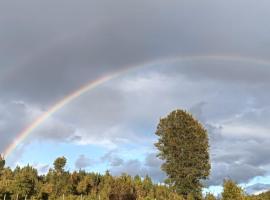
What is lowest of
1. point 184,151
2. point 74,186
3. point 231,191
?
point 231,191

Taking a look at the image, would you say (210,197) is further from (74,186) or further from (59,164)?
(59,164)

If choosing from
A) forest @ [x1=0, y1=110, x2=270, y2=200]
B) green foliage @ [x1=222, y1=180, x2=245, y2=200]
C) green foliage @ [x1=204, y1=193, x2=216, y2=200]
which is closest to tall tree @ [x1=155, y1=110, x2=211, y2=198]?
forest @ [x1=0, y1=110, x2=270, y2=200]

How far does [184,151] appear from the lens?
89.8 metres

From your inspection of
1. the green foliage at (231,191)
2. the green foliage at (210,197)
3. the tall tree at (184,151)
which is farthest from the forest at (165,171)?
the green foliage at (231,191)

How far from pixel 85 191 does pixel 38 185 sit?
10.5 meters

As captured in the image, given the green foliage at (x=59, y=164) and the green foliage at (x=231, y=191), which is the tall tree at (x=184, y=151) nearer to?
the green foliage at (x=59, y=164)

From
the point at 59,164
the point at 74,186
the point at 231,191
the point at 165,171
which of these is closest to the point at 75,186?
the point at 74,186

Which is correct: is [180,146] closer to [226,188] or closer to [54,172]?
[54,172]

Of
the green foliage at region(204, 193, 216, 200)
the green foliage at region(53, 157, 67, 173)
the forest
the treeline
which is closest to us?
the green foliage at region(204, 193, 216, 200)

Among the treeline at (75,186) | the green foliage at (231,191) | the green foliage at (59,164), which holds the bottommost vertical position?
the green foliage at (231,191)

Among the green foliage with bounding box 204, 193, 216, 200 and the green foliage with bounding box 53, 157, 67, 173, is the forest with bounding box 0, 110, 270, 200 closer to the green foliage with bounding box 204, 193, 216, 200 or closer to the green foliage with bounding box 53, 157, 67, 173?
the green foliage with bounding box 53, 157, 67, 173

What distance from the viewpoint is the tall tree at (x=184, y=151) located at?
87938mm

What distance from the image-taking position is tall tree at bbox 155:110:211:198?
87938 millimetres

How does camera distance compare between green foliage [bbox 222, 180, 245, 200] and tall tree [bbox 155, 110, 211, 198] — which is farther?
tall tree [bbox 155, 110, 211, 198]
